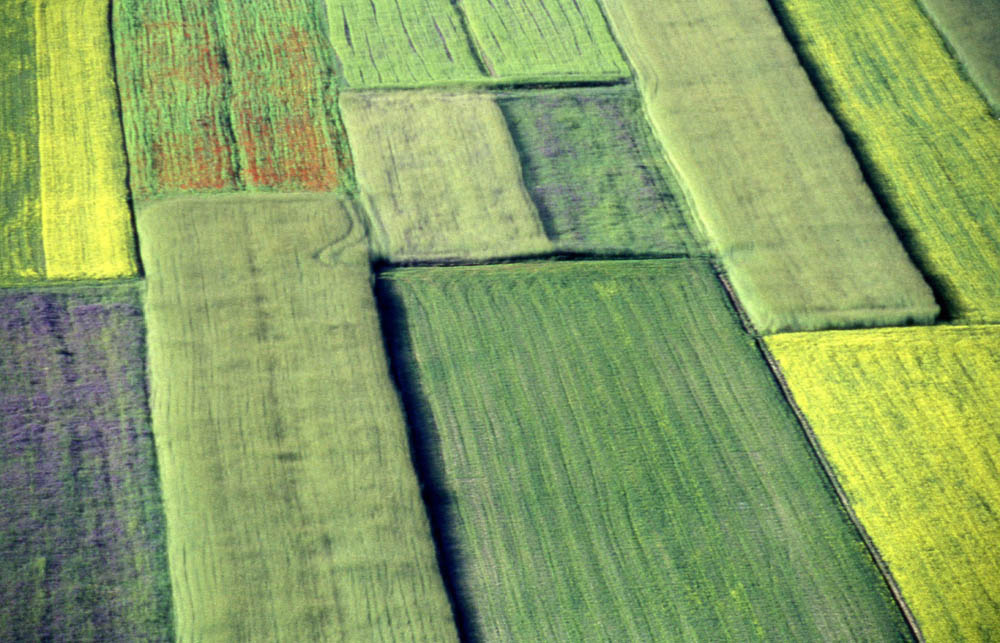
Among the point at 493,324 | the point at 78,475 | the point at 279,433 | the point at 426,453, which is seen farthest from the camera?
the point at 493,324

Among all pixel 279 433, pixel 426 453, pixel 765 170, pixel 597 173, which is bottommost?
pixel 426 453

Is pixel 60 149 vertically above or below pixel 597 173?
above

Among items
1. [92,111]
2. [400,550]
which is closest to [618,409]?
[400,550]

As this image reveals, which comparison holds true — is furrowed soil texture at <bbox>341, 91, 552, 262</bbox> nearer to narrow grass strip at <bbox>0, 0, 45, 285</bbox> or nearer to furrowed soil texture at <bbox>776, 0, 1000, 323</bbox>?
narrow grass strip at <bbox>0, 0, 45, 285</bbox>

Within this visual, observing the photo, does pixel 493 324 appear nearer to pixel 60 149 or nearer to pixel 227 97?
pixel 227 97

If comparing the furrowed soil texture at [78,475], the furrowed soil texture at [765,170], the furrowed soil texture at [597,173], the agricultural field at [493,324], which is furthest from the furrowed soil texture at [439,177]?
the furrowed soil texture at [78,475]

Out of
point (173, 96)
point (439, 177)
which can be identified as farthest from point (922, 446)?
point (173, 96)
